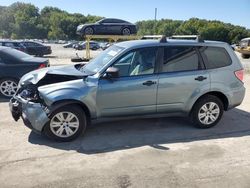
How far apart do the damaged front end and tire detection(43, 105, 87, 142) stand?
0.13m

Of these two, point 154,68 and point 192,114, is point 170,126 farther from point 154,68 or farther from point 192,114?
point 154,68

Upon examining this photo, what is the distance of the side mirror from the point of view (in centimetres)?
555

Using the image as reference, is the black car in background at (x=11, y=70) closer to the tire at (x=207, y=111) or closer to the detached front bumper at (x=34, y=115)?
the detached front bumper at (x=34, y=115)

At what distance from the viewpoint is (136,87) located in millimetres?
5797

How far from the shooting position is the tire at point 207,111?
6.34 m

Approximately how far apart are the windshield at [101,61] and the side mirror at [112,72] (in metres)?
0.23

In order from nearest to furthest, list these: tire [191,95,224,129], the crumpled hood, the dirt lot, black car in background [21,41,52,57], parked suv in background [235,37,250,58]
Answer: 1. the dirt lot
2. the crumpled hood
3. tire [191,95,224,129]
4. parked suv in background [235,37,250,58]
5. black car in background [21,41,52,57]

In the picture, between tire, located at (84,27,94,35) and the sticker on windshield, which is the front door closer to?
the sticker on windshield

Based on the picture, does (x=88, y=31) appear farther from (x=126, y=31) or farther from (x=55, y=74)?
(x=55, y=74)

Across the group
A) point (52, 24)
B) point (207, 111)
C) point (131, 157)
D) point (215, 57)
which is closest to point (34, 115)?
point (131, 157)

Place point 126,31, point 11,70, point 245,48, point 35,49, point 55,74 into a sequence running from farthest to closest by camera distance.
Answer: point 35,49 → point 245,48 → point 126,31 → point 11,70 → point 55,74

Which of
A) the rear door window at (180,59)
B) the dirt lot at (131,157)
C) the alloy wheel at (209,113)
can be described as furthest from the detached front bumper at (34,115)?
the alloy wheel at (209,113)

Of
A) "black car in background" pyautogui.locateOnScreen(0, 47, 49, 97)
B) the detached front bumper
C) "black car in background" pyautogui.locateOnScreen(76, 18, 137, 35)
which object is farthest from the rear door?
"black car in background" pyautogui.locateOnScreen(76, 18, 137, 35)

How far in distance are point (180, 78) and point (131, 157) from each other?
1833mm
